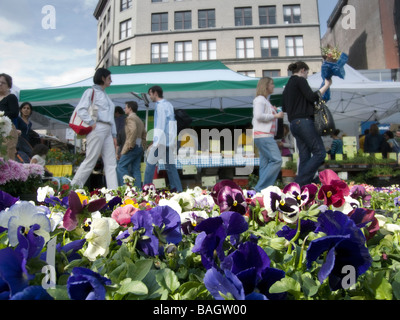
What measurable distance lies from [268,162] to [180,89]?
102 inches

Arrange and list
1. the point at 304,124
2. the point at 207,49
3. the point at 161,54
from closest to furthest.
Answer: the point at 304,124 < the point at 161,54 < the point at 207,49

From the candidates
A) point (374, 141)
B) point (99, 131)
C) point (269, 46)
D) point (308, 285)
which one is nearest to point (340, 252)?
point (308, 285)

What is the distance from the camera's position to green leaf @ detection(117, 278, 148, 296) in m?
0.49

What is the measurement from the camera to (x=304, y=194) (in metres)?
0.97

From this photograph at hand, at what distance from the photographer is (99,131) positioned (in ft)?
13.0

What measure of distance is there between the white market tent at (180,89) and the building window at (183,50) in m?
15.2

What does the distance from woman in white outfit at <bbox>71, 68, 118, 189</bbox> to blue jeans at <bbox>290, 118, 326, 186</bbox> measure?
7.15 ft

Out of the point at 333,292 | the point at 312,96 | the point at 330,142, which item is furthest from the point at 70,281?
the point at 330,142

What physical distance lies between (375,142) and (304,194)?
7659 millimetres

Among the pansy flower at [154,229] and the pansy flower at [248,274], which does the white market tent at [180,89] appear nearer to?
the pansy flower at [154,229]

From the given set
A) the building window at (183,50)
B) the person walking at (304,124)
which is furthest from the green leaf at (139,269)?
the building window at (183,50)

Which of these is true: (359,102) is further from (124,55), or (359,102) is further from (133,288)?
(133,288)

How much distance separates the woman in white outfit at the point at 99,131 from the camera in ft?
12.6

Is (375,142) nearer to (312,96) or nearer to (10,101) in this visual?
(312,96)
